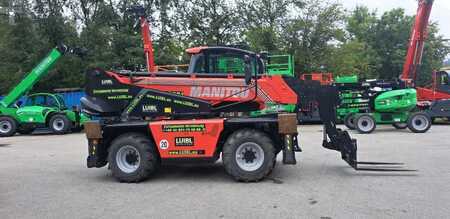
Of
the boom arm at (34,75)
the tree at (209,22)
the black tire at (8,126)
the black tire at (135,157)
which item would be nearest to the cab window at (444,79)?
the tree at (209,22)

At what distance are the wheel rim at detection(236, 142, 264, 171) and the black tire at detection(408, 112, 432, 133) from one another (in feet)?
34.2

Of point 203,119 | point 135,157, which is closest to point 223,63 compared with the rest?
point 203,119

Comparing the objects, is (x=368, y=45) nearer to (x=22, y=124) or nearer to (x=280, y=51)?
(x=280, y=51)

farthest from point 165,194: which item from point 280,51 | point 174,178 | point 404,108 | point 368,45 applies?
point 368,45

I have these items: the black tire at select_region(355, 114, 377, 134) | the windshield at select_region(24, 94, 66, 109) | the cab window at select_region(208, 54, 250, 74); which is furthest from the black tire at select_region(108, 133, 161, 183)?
the windshield at select_region(24, 94, 66, 109)

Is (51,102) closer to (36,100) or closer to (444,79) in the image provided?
(36,100)

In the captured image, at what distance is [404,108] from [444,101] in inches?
143

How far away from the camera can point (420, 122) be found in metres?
16.7

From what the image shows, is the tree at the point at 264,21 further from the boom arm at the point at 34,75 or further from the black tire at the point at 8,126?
the black tire at the point at 8,126

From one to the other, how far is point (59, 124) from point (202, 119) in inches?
524

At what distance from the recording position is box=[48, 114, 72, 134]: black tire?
20047mm

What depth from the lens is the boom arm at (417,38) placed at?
1972cm

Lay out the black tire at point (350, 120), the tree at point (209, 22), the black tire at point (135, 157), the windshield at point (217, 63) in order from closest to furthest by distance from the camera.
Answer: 1. the black tire at point (135, 157)
2. the windshield at point (217, 63)
3. the black tire at point (350, 120)
4. the tree at point (209, 22)

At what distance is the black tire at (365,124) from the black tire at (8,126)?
14493mm
